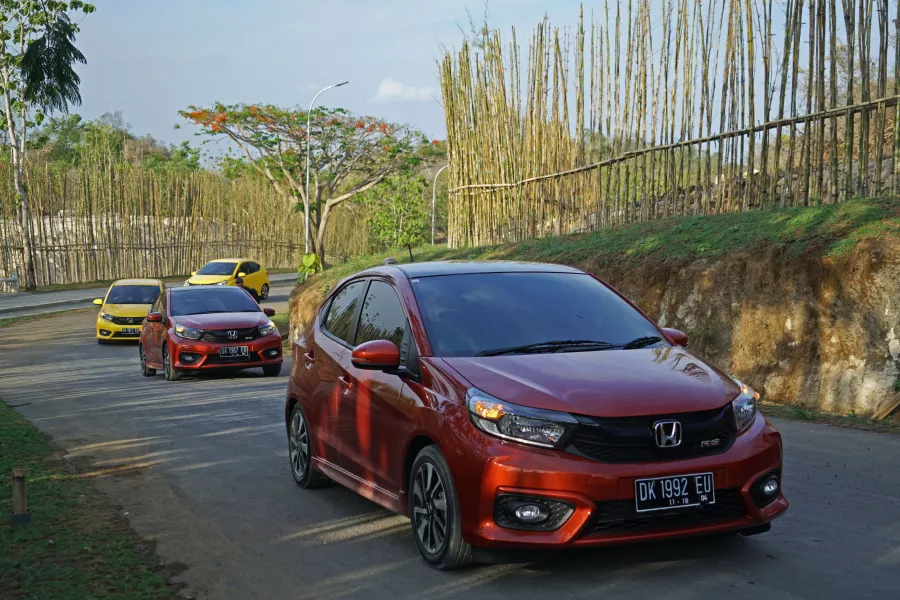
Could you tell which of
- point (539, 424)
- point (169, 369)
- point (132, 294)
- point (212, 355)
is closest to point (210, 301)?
point (169, 369)

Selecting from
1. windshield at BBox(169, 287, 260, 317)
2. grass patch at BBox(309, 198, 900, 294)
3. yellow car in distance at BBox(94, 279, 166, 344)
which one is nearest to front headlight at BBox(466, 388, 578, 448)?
grass patch at BBox(309, 198, 900, 294)

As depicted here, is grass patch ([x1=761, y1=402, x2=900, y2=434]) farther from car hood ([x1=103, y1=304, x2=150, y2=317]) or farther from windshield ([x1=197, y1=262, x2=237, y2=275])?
windshield ([x1=197, y1=262, x2=237, y2=275])

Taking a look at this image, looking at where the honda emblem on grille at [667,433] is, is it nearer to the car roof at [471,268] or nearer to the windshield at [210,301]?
the car roof at [471,268]

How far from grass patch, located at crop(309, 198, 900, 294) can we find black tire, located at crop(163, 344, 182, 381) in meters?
6.10

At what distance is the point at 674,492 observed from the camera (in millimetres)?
5184

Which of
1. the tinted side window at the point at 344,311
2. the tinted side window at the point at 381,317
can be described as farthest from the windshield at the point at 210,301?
the tinted side window at the point at 381,317

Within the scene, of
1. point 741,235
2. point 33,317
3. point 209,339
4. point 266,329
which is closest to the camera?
point 741,235

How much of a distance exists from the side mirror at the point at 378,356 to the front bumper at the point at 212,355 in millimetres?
10763

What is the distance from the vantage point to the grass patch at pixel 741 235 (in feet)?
38.4

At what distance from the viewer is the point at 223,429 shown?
11.0 m

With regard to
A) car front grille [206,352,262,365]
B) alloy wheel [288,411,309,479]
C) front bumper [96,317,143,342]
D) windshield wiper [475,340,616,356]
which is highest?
windshield wiper [475,340,616,356]

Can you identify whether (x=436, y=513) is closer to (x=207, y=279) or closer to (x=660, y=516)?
(x=660, y=516)

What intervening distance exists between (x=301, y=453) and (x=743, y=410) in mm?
3527

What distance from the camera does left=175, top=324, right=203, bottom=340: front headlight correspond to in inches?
661
